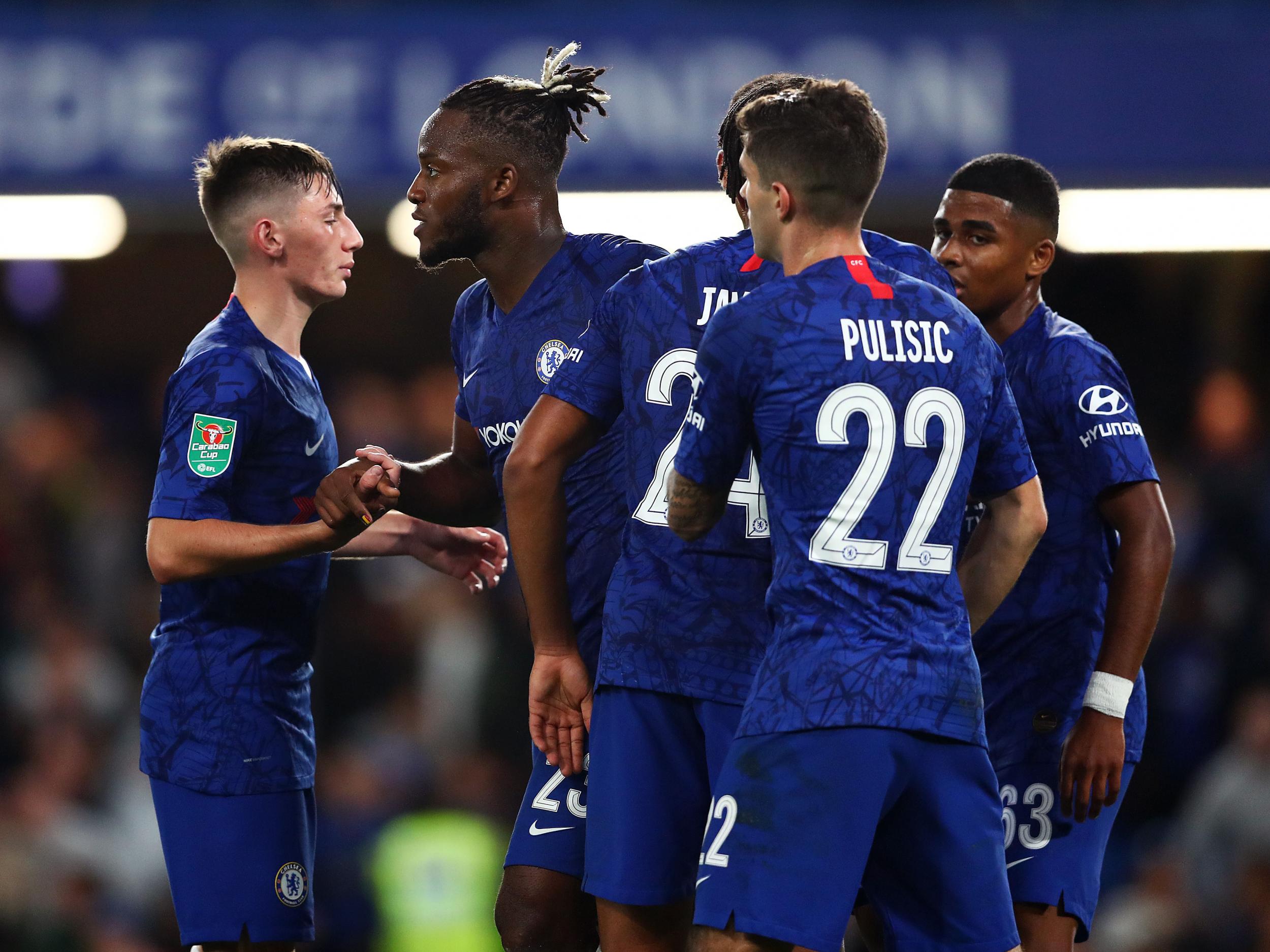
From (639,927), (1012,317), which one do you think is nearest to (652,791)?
(639,927)

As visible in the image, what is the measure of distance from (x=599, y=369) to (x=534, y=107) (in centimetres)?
Answer: 97

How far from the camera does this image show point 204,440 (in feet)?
12.2

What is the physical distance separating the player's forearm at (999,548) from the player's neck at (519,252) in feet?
4.27

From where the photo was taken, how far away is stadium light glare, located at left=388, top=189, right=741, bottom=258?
27.7ft

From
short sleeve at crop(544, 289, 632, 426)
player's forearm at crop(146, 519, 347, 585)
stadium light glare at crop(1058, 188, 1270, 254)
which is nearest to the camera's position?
short sleeve at crop(544, 289, 632, 426)

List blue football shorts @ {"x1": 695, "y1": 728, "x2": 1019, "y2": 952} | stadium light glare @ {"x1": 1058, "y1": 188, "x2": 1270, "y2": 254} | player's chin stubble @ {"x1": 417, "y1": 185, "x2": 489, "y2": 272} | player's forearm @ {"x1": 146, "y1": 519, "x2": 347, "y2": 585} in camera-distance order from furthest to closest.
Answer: stadium light glare @ {"x1": 1058, "y1": 188, "x2": 1270, "y2": 254} < player's chin stubble @ {"x1": 417, "y1": 185, "x2": 489, "y2": 272} < player's forearm @ {"x1": 146, "y1": 519, "x2": 347, "y2": 585} < blue football shorts @ {"x1": 695, "y1": 728, "x2": 1019, "y2": 952}

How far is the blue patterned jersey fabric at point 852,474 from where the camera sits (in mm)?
2928

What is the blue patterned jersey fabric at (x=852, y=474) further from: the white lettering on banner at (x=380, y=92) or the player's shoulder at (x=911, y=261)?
the white lettering on banner at (x=380, y=92)

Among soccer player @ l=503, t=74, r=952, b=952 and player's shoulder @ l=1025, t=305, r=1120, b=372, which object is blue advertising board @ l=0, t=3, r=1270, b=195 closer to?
player's shoulder @ l=1025, t=305, r=1120, b=372

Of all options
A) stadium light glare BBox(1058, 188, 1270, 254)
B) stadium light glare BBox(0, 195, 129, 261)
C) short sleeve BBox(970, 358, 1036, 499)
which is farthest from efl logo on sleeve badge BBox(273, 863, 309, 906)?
stadium light glare BBox(1058, 188, 1270, 254)

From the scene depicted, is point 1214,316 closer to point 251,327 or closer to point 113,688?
point 113,688

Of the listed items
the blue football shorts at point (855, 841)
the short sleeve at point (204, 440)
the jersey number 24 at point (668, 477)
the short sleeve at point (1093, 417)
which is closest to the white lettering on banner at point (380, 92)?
the short sleeve at point (1093, 417)

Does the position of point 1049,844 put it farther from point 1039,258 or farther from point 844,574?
point 1039,258

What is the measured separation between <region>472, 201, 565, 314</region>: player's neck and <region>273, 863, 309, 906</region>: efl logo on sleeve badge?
144 cm
